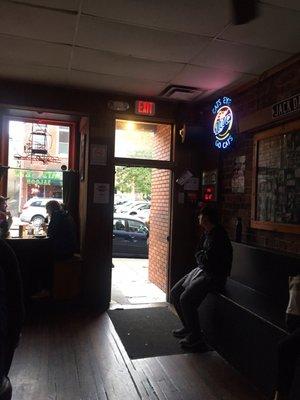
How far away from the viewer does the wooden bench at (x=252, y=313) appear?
2680 mm

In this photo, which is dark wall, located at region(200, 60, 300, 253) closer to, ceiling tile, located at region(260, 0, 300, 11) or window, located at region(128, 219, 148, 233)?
ceiling tile, located at region(260, 0, 300, 11)

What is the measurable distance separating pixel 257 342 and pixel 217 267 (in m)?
0.90

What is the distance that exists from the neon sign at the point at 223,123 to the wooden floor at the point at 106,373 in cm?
233

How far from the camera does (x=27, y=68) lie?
3.92 metres

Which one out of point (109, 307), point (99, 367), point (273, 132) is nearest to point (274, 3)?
point (273, 132)

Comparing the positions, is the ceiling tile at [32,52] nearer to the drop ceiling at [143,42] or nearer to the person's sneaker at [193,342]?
the drop ceiling at [143,42]

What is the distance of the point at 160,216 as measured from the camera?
564cm

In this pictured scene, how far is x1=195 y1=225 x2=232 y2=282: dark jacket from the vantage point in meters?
3.55

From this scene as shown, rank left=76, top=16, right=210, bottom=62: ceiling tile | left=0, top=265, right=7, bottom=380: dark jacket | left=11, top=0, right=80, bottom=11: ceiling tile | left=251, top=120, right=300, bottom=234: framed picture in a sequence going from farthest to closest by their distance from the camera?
left=251, top=120, right=300, bottom=234: framed picture
left=76, top=16, right=210, bottom=62: ceiling tile
left=11, top=0, right=80, bottom=11: ceiling tile
left=0, top=265, right=7, bottom=380: dark jacket

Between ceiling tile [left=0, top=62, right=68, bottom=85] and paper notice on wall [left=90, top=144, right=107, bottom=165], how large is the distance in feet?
2.90

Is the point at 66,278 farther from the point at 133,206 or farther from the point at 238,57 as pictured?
the point at 133,206

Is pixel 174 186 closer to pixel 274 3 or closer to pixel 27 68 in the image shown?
pixel 27 68

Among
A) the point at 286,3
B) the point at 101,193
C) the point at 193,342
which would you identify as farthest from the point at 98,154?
the point at 286,3

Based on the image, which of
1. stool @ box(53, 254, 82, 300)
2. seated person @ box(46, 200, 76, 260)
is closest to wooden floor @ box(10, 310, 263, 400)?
stool @ box(53, 254, 82, 300)
